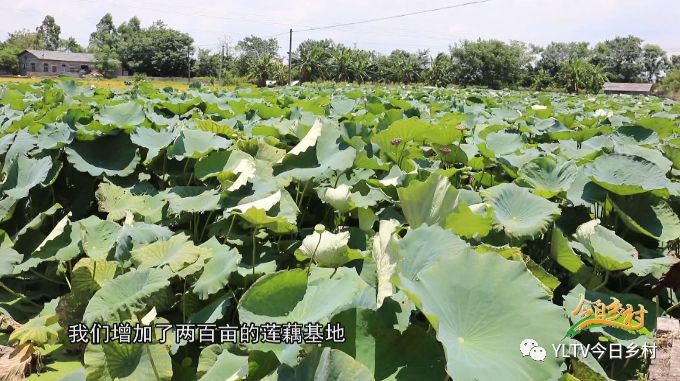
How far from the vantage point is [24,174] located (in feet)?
7.59

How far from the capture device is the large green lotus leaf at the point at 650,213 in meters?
1.78

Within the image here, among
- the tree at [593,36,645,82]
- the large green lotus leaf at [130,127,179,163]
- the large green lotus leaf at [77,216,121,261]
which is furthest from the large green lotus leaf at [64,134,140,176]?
the tree at [593,36,645,82]

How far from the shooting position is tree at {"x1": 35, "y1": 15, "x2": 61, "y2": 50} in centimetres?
9742

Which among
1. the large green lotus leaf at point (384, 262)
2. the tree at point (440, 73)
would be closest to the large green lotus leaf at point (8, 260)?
the large green lotus leaf at point (384, 262)

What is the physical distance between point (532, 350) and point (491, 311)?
0.11 meters

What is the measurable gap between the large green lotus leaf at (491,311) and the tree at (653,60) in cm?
8808

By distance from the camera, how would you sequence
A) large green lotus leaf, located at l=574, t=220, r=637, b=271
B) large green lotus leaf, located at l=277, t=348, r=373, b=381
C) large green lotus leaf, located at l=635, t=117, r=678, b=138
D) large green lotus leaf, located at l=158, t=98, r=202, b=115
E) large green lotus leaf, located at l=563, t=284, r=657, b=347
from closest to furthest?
1. large green lotus leaf, located at l=277, t=348, r=373, b=381
2. large green lotus leaf, located at l=563, t=284, r=657, b=347
3. large green lotus leaf, located at l=574, t=220, r=637, b=271
4. large green lotus leaf, located at l=635, t=117, r=678, b=138
5. large green lotus leaf, located at l=158, t=98, r=202, b=115

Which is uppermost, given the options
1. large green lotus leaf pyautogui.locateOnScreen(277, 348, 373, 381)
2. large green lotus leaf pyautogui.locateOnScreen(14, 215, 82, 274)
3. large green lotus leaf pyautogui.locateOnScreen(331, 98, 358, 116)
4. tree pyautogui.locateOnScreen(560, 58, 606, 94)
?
tree pyautogui.locateOnScreen(560, 58, 606, 94)

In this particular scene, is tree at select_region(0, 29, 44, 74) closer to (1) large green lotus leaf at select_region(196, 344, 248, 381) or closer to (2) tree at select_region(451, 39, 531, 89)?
(2) tree at select_region(451, 39, 531, 89)

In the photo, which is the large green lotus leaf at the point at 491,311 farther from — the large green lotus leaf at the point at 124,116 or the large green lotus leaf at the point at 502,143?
the large green lotus leaf at the point at 124,116

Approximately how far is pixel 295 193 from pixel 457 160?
867 millimetres

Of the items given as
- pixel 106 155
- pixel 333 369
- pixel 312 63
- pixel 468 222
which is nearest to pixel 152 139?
pixel 106 155

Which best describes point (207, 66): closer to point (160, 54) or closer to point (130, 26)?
point (160, 54)

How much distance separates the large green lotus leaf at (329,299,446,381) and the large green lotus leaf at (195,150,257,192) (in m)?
0.82
